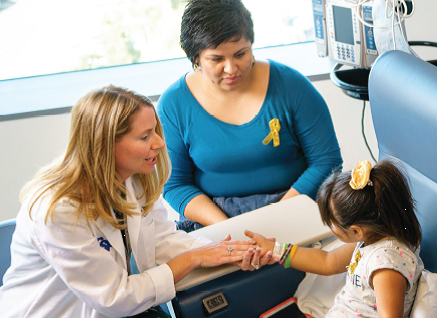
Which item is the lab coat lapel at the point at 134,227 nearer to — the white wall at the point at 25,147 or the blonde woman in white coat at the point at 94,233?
the blonde woman in white coat at the point at 94,233

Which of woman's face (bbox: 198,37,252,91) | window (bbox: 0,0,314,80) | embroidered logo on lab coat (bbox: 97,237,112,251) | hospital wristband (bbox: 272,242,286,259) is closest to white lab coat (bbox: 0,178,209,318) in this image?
embroidered logo on lab coat (bbox: 97,237,112,251)

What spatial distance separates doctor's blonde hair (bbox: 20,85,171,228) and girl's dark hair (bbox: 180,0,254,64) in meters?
0.52

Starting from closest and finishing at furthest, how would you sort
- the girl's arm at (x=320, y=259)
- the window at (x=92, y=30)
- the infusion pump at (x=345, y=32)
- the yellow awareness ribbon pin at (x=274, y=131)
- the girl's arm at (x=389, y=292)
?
the girl's arm at (x=389, y=292), the girl's arm at (x=320, y=259), the yellow awareness ribbon pin at (x=274, y=131), the infusion pump at (x=345, y=32), the window at (x=92, y=30)

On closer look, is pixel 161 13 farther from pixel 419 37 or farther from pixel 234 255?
pixel 234 255

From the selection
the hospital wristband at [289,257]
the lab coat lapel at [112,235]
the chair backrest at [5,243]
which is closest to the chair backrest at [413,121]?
the hospital wristband at [289,257]

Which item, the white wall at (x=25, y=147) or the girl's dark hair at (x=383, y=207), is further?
the white wall at (x=25, y=147)

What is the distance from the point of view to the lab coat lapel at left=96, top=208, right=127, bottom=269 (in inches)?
49.1

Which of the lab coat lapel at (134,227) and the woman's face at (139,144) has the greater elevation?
the woman's face at (139,144)

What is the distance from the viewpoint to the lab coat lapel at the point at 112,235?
4.09ft

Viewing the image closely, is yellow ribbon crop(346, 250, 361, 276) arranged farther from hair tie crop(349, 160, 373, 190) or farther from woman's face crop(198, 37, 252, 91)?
woman's face crop(198, 37, 252, 91)

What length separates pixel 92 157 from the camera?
118 centimetres

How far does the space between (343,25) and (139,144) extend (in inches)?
53.3

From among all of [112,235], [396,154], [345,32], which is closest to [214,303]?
[112,235]

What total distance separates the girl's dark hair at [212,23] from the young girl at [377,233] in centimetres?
71
